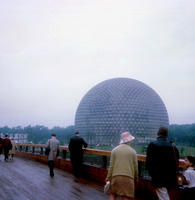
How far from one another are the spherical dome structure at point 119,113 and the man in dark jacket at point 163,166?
3128 inches

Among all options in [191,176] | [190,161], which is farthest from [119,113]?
[191,176]

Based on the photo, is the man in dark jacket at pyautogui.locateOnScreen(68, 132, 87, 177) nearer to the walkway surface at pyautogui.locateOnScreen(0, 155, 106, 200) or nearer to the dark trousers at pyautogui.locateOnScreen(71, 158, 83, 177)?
the dark trousers at pyautogui.locateOnScreen(71, 158, 83, 177)

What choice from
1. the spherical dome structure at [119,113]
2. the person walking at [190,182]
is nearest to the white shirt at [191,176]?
the person walking at [190,182]

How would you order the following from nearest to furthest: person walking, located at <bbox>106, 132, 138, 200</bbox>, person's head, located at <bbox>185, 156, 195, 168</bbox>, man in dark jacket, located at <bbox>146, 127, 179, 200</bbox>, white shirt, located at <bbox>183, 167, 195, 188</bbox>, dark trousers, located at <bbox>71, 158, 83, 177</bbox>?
1. person walking, located at <bbox>106, 132, 138, 200</bbox>
2. man in dark jacket, located at <bbox>146, 127, 179, 200</bbox>
3. white shirt, located at <bbox>183, 167, 195, 188</bbox>
4. person's head, located at <bbox>185, 156, 195, 168</bbox>
5. dark trousers, located at <bbox>71, 158, 83, 177</bbox>

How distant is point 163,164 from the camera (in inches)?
193

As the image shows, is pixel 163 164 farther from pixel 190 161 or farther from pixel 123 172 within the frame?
pixel 123 172

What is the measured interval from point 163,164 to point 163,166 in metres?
0.04

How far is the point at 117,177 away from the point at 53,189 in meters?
3.62

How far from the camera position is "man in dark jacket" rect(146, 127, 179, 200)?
4863 millimetres

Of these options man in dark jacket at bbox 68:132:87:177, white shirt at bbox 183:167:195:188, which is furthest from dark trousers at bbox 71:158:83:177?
white shirt at bbox 183:167:195:188

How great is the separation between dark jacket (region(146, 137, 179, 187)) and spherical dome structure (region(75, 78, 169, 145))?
79.5 meters

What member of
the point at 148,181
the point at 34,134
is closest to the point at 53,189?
the point at 148,181

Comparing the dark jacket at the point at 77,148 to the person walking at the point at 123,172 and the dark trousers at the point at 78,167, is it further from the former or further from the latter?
the person walking at the point at 123,172

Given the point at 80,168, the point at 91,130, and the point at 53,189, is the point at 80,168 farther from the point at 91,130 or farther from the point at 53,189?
the point at 91,130
